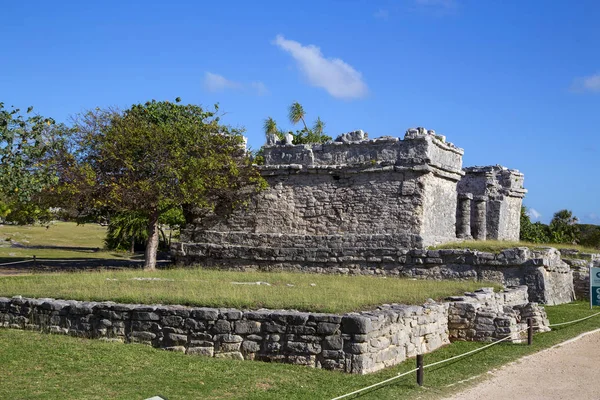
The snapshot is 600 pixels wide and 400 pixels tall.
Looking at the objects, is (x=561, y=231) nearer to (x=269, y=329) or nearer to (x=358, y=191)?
(x=358, y=191)

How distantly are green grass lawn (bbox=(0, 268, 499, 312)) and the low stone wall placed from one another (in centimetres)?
206

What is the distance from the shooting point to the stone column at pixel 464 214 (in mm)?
23484

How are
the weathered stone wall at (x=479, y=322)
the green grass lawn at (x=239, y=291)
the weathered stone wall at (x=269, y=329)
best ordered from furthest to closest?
the weathered stone wall at (x=479, y=322) < the green grass lawn at (x=239, y=291) < the weathered stone wall at (x=269, y=329)

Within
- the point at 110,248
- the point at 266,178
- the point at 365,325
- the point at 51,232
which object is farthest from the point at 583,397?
the point at 51,232

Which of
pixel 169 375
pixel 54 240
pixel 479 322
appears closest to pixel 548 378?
pixel 479 322

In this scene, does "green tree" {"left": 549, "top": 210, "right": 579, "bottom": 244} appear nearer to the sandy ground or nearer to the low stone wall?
the low stone wall

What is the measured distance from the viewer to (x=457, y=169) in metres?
21.0

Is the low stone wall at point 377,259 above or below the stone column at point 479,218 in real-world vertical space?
below

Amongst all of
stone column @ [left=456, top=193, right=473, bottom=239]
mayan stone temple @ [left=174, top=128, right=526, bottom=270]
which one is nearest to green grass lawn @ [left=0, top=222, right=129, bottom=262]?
mayan stone temple @ [left=174, top=128, right=526, bottom=270]

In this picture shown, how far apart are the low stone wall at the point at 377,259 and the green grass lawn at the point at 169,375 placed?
7011 mm

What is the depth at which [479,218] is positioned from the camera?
2433 centimetres

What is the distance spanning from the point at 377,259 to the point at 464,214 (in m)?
6.45

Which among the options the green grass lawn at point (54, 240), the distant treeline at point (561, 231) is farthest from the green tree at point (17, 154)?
the distant treeline at point (561, 231)

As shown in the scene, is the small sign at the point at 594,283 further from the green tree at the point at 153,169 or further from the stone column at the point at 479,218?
the green tree at the point at 153,169
